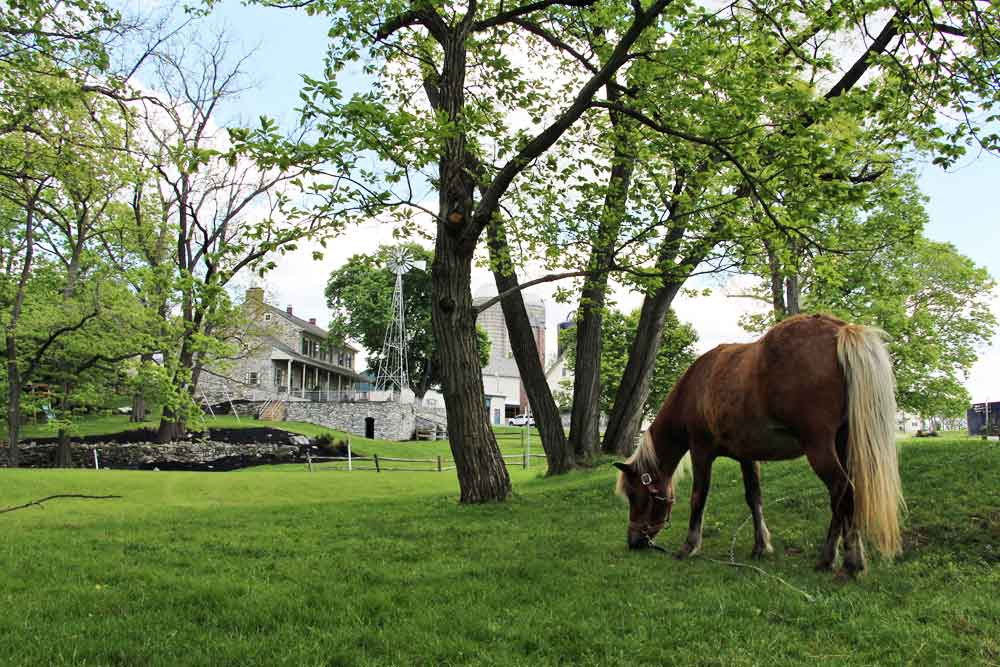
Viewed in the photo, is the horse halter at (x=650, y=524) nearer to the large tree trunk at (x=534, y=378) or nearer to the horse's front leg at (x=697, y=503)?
the horse's front leg at (x=697, y=503)

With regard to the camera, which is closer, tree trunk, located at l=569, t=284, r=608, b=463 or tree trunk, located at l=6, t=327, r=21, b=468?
tree trunk, located at l=569, t=284, r=608, b=463

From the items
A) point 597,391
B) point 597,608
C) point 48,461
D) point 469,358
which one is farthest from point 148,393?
point 597,608

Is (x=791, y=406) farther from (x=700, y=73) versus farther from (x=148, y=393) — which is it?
(x=148, y=393)

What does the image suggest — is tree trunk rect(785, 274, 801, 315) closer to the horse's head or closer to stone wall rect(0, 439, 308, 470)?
the horse's head

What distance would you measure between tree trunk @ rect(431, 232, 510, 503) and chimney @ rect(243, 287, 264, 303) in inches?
1430

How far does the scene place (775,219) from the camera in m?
9.22

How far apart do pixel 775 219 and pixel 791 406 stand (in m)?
4.23

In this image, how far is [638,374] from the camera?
57.1 feet

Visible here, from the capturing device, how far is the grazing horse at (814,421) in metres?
5.34

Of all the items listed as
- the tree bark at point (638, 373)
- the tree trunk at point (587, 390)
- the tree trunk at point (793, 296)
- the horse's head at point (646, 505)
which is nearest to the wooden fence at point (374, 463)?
the tree trunk at point (793, 296)

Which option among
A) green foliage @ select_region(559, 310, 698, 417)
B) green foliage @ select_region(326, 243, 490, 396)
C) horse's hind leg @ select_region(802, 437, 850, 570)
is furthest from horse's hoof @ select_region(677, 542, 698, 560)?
green foliage @ select_region(326, 243, 490, 396)

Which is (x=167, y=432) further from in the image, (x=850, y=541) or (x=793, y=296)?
(x=850, y=541)

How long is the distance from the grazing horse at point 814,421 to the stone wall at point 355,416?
156ft

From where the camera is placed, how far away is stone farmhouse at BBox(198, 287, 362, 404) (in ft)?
164
